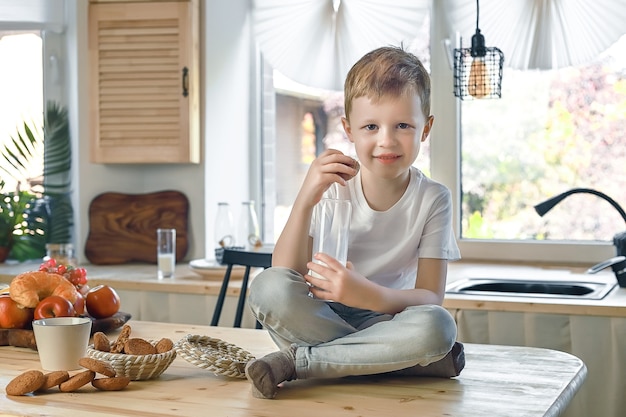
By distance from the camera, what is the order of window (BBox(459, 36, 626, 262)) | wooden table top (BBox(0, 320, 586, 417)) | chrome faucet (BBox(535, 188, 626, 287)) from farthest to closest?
window (BBox(459, 36, 626, 262))
chrome faucet (BBox(535, 188, 626, 287))
wooden table top (BBox(0, 320, 586, 417))

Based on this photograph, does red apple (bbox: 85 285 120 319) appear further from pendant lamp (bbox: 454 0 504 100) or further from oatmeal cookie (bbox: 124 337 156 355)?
pendant lamp (bbox: 454 0 504 100)

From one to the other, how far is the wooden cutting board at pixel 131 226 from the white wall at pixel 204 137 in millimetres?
47

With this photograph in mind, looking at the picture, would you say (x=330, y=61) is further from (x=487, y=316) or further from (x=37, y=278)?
(x=37, y=278)

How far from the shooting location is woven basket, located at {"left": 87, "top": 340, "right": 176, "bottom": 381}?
1.43 m

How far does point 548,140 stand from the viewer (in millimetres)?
3285

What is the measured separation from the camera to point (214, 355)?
1491 mm

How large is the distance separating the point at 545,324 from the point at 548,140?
3.45ft

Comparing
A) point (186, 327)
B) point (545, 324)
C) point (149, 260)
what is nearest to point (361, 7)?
point (149, 260)

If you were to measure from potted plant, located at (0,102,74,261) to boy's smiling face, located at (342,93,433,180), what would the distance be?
92.5 inches

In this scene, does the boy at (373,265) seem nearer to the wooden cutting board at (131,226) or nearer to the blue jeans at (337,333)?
the blue jeans at (337,333)

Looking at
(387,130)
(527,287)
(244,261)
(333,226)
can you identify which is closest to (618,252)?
(527,287)

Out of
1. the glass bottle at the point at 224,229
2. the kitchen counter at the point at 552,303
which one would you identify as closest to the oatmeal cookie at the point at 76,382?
the kitchen counter at the point at 552,303

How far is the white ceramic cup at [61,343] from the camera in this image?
1503 millimetres

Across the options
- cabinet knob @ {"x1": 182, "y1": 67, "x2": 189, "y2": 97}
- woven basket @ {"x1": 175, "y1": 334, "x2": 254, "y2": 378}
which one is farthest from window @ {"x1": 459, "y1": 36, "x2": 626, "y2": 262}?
woven basket @ {"x1": 175, "y1": 334, "x2": 254, "y2": 378}
